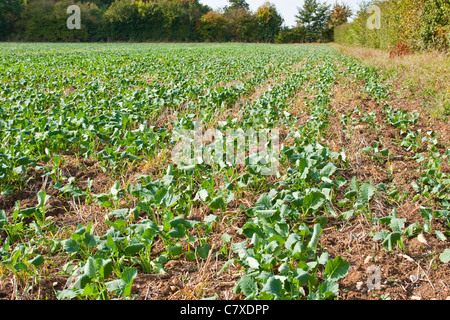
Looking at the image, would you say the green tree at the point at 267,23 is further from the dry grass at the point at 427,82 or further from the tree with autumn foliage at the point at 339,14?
the dry grass at the point at 427,82

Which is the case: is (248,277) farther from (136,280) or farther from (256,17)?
(256,17)

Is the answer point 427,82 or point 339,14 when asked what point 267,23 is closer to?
point 339,14

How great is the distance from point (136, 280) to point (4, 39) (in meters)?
66.9

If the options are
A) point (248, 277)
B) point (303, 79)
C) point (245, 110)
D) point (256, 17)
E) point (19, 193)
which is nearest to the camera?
point (248, 277)

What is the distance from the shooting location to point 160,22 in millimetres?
60531

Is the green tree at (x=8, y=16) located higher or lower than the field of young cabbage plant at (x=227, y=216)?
higher

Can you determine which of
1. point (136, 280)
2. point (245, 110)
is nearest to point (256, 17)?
point (245, 110)

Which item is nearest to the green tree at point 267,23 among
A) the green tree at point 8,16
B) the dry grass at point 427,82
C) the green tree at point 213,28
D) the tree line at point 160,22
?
the tree line at point 160,22

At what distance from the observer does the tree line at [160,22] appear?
181 feet

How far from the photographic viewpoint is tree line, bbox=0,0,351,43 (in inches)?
2169

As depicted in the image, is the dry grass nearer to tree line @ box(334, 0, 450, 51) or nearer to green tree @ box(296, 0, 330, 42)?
tree line @ box(334, 0, 450, 51)

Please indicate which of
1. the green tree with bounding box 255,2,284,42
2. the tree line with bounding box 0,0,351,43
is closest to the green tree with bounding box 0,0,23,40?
the tree line with bounding box 0,0,351,43

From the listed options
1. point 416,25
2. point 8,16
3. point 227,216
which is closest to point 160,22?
point 8,16
